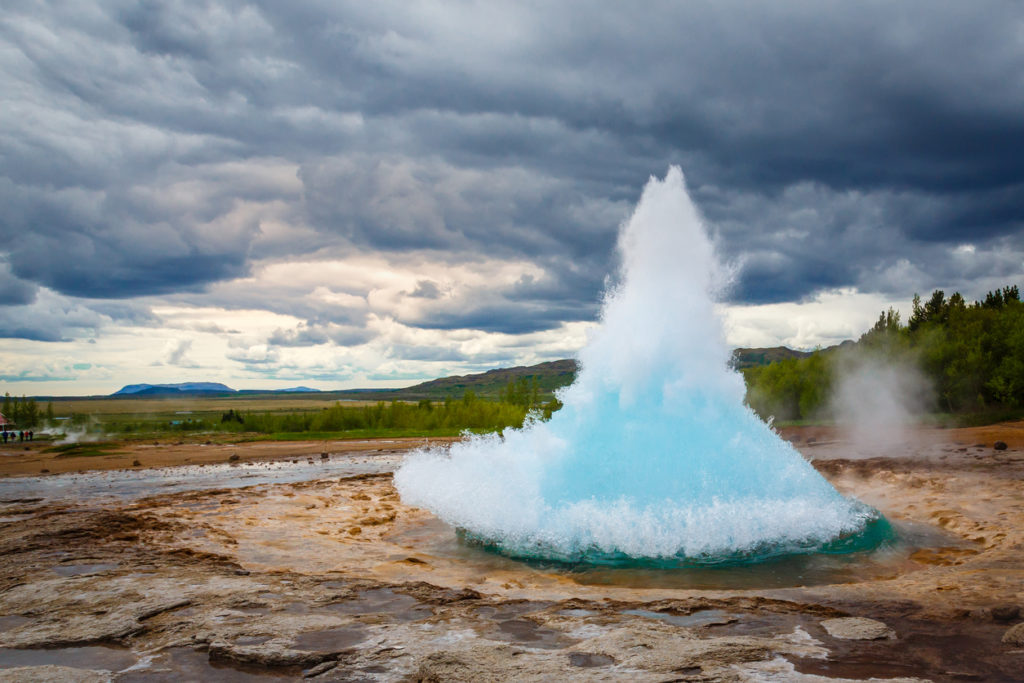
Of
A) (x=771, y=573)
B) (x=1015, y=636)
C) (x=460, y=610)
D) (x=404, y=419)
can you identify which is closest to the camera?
(x=1015, y=636)

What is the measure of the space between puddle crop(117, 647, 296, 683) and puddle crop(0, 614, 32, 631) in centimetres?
183

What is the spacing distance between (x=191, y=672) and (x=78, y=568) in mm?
4272

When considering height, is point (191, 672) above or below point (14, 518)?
above

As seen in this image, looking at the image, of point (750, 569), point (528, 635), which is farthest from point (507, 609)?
point (750, 569)

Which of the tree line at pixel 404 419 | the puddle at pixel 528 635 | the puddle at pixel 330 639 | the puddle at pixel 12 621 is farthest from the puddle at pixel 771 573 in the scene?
the tree line at pixel 404 419

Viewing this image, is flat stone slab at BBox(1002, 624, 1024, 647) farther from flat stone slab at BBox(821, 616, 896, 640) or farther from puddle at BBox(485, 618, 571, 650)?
puddle at BBox(485, 618, 571, 650)

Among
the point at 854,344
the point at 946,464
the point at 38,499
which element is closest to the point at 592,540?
the point at 946,464

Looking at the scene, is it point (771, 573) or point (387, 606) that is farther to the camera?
point (771, 573)

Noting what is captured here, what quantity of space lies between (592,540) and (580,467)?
113cm

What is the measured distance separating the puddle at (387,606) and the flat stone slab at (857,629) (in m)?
3.34

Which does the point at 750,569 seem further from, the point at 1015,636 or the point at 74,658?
the point at 74,658

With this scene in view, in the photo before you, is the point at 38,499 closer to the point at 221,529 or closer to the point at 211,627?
the point at 221,529

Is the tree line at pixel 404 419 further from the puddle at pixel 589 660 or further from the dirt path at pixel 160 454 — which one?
the puddle at pixel 589 660

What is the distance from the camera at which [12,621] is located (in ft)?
17.9
